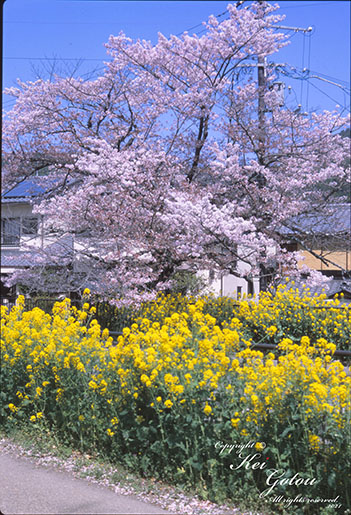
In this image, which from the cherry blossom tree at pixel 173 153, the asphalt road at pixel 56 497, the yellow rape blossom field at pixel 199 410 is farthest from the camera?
the cherry blossom tree at pixel 173 153

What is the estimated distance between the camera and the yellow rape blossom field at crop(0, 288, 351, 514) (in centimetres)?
331

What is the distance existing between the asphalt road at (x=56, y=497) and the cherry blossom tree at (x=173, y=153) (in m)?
6.09

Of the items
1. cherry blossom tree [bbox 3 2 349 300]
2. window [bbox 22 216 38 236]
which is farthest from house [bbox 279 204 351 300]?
window [bbox 22 216 38 236]

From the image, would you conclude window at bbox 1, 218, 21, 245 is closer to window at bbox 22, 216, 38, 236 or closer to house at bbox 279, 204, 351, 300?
window at bbox 22, 216, 38, 236

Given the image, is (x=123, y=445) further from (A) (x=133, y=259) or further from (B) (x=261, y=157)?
(B) (x=261, y=157)

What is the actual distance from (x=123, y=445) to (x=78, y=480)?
0.42 m

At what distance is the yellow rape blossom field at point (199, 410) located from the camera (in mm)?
3311

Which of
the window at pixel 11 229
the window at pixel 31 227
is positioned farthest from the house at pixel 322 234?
the window at pixel 11 229

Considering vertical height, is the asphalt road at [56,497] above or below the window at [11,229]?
below

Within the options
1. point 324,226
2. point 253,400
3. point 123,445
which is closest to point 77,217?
point 324,226

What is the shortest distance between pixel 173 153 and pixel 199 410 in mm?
8596

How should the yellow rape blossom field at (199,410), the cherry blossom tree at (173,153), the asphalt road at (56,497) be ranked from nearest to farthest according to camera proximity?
the yellow rape blossom field at (199,410) → the asphalt road at (56,497) → the cherry blossom tree at (173,153)

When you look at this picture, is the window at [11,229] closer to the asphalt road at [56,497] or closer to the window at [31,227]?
the window at [31,227]

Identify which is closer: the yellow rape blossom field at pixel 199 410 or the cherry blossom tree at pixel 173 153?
the yellow rape blossom field at pixel 199 410
